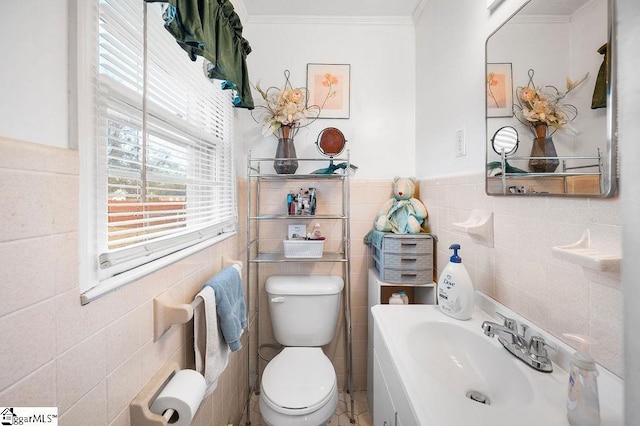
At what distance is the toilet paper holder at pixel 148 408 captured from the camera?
2.32 feet

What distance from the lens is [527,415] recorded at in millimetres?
593

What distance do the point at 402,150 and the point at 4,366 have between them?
6.05 feet

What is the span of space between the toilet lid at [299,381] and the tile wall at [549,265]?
0.83 m

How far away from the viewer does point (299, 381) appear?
1.27 metres

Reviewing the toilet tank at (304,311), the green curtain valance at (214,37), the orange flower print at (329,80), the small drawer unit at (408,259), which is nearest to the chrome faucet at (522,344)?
the small drawer unit at (408,259)

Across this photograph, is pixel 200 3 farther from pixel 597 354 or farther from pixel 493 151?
pixel 597 354

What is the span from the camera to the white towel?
3.14 feet

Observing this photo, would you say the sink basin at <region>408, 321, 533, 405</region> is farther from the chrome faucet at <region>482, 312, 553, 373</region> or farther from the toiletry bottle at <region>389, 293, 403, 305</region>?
the toiletry bottle at <region>389, 293, 403, 305</region>

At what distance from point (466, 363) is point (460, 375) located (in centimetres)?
5

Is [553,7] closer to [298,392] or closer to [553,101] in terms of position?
[553,101]

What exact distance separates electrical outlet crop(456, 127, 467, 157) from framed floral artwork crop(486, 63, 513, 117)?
0.20 metres

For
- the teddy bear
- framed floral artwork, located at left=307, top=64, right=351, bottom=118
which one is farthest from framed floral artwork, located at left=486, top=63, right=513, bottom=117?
framed floral artwork, located at left=307, top=64, right=351, bottom=118

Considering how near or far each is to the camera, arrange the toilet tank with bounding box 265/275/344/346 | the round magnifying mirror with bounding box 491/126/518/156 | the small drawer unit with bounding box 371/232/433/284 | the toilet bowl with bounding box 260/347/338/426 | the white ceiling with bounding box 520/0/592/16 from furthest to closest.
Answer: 1. the toilet tank with bounding box 265/275/344/346
2. the small drawer unit with bounding box 371/232/433/284
3. the toilet bowl with bounding box 260/347/338/426
4. the round magnifying mirror with bounding box 491/126/518/156
5. the white ceiling with bounding box 520/0/592/16

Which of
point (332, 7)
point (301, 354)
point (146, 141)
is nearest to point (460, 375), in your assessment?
point (301, 354)
